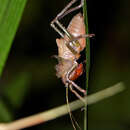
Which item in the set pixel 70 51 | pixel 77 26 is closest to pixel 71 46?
pixel 70 51

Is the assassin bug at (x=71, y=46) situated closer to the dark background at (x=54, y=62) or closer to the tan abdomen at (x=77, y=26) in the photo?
the tan abdomen at (x=77, y=26)

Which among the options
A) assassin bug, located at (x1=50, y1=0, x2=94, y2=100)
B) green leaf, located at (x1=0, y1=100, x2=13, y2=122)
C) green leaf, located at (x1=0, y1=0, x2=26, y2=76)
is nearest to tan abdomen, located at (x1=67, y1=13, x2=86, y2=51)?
assassin bug, located at (x1=50, y1=0, x2=94, y2=100)

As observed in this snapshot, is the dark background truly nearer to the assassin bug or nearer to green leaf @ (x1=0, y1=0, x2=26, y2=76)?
the assassin bug

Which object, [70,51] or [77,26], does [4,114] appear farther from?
[77,26]

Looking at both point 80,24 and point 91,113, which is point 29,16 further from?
point 80,24

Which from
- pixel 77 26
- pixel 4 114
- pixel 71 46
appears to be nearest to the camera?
pixel 77 26

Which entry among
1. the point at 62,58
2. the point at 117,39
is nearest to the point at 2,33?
the point at 62,58
